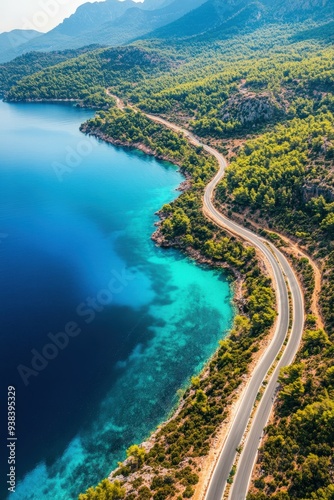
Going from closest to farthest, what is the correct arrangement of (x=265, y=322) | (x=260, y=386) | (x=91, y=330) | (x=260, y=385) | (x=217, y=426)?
1. (x=217, y=426)
2. (x=260, y=386)
3. (x=260, y=385)
4. (x=265, y=322)
5. (x=91, y=330)

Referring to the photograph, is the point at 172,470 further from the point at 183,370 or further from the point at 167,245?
the point at 167,245

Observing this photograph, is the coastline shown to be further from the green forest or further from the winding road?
the winding road

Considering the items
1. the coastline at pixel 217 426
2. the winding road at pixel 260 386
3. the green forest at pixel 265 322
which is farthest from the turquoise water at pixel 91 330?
the winding road at pixel 260 386

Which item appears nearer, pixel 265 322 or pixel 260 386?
pixel 260 386

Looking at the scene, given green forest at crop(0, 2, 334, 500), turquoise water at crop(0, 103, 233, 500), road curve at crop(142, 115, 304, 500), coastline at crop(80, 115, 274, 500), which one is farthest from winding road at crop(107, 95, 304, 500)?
turquoise water at crop(0, 103, 233, 500)

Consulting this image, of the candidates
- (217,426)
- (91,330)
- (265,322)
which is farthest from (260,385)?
(91,330)

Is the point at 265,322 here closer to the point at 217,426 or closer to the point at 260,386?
the point at 260,386

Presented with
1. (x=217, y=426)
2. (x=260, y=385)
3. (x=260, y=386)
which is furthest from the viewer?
(x=260, y=385)

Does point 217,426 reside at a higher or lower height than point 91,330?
lower

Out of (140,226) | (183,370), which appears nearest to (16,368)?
(183,370)

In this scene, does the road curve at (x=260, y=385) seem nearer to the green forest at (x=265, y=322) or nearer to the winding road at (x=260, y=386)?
the winding road at (x=260, y=386)
